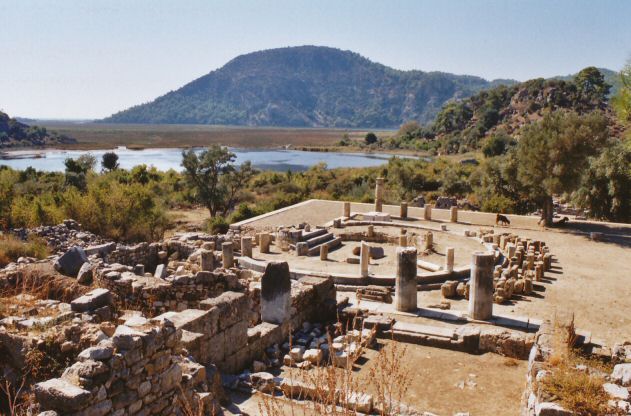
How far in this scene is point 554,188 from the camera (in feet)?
64.8

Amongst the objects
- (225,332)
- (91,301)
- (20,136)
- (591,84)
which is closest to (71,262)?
(91,301)

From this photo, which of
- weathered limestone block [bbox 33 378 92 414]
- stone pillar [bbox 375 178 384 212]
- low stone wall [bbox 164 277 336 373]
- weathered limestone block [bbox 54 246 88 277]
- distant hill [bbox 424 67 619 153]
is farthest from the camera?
distant hill [bbox 424 67 619 153]

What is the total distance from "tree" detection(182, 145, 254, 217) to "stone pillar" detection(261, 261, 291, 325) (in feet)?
75.4

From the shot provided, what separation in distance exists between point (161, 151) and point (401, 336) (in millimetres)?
108105

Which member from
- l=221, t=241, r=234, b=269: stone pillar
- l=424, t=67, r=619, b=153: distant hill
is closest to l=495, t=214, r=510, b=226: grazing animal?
l=221, t=241, r=234, b=269: stone pillar

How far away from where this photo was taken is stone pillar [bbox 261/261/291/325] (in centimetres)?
1008

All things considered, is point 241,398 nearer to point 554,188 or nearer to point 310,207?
point 554,188

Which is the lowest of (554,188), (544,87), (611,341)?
(611,341)

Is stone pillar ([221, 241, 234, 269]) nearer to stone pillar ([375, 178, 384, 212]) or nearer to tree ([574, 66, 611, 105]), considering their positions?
stone pillar ([375, 178, 384, 212])

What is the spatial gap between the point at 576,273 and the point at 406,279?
6.73 metres

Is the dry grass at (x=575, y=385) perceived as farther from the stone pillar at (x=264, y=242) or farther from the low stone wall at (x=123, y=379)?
the stone pillar at (x=264, y=242)

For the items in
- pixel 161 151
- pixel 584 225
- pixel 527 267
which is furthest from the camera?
pixel 161 151

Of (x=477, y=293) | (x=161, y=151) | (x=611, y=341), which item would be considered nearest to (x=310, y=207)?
(x=477, y=293)

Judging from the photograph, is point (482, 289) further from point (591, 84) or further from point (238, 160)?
point (591, 84)
